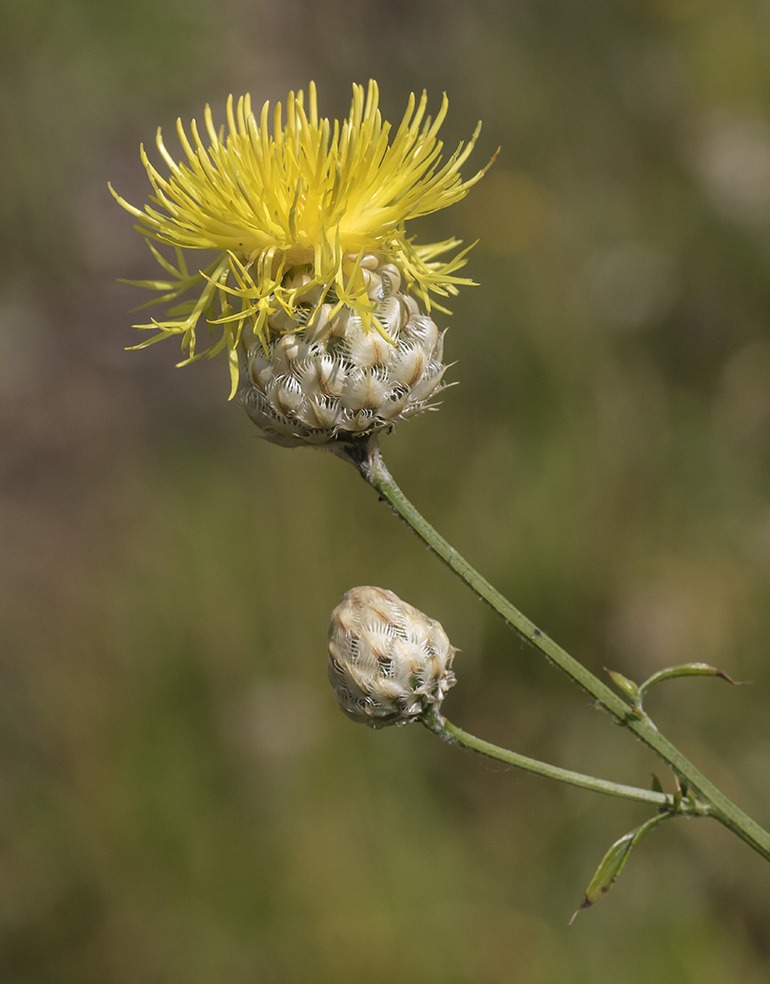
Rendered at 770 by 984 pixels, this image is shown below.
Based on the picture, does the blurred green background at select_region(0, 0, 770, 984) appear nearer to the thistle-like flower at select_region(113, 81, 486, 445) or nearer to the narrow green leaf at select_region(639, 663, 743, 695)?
the narrow green leaf at select_region(639, 663, 743, 695)

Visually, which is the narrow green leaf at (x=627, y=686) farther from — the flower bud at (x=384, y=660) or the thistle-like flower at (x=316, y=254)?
the thistle-like flower at (x=316, y=254)

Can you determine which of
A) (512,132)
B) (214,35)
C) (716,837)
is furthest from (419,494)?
(214,35)

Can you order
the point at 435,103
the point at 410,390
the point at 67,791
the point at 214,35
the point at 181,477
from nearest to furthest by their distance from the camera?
the point at 410,390 → the point at 67,791 → the point at 181,477 → the point at 435,103 → the point at 214,35

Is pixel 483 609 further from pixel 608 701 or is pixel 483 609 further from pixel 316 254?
pixel 316 254

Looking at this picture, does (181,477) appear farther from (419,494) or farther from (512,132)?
(512,132)

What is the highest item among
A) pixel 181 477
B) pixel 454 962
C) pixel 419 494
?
pixel 419 494

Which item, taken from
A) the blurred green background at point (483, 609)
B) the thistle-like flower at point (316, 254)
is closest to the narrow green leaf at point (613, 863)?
the thistle-like flower at point (316, 254)
